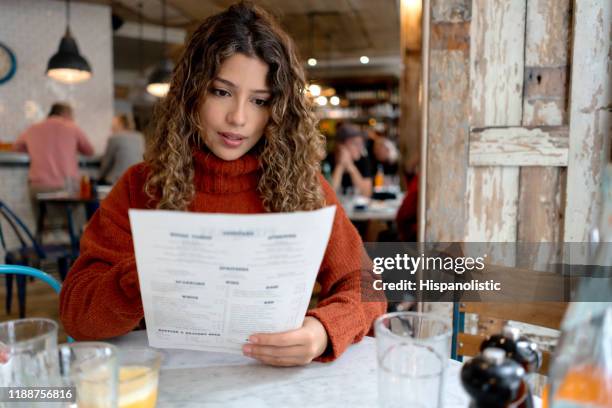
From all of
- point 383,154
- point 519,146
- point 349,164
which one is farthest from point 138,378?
point 383,154

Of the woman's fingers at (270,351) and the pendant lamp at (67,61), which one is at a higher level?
the pendant lamp at (67,61)

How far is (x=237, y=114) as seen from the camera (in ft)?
3.50

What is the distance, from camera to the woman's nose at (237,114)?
107 centimetres

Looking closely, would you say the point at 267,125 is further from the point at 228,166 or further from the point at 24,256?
the point at 24,256

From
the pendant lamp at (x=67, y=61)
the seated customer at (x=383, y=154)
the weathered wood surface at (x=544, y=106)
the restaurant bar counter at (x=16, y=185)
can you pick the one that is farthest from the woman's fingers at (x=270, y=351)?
the seated customer at (x=383, y=154)

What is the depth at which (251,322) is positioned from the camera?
0.81 m

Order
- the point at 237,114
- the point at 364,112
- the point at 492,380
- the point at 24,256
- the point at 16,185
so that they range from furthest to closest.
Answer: the point at 364,112 < the point at 16,185 < the point at 24,256 < the point at 237,114 < the point at 492,380

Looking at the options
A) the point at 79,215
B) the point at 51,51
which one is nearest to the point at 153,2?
the point at 51,51

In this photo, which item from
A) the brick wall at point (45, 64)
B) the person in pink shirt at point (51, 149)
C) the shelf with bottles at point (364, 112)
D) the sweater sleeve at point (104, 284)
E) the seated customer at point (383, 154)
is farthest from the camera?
the shelf with bottles at point (364, 112)

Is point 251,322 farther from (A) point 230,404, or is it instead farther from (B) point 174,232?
(B) point 174,232

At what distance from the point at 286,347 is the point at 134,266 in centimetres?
32

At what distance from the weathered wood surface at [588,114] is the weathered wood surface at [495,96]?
0.18 metres

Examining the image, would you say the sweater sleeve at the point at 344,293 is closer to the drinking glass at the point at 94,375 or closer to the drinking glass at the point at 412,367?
the drinking glass at the point at 412,367

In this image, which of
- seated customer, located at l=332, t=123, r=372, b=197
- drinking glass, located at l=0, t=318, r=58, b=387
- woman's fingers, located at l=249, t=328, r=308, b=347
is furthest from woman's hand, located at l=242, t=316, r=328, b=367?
seated customer, located at l=332, t=123, r=372, b=197
